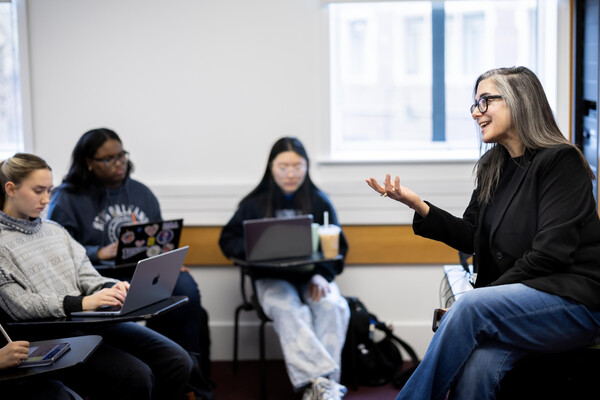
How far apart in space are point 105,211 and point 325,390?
1.40 metres

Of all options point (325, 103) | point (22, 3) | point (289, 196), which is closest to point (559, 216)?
point (289, 196)

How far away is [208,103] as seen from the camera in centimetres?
426

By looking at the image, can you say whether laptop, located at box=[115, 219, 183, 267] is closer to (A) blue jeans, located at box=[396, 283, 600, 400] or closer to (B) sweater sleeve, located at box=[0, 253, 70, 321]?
(B) sweater sleeve, located at box=[0, 253, 70, 321]

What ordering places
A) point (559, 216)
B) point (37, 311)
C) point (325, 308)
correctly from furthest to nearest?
point (325, 308), point (37, 311), point (559, 216)

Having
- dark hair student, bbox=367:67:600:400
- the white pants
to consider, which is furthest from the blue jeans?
the white pants

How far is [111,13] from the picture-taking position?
4.23 meters

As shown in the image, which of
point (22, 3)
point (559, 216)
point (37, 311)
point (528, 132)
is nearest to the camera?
point (559, 216)

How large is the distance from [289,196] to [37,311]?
1623mm

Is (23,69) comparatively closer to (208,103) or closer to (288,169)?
(208,103)

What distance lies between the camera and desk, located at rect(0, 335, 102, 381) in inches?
83.9

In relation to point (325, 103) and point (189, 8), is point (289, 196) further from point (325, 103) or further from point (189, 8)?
point (189, 8)

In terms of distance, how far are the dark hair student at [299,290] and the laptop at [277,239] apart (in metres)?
0.20

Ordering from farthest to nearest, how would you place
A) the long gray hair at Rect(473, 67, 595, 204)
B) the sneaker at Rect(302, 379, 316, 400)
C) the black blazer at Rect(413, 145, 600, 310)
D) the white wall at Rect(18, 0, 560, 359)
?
the white wall at Rect(18, 0, 560, 359) → the sneaker at Rect(302, 379, 316, 400) → the long gray hair at Rect(473, 67, 595, 204) → the black blazer at Rect(413, 145, 600, 310)

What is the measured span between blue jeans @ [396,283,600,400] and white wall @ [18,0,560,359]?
6.58 ft
